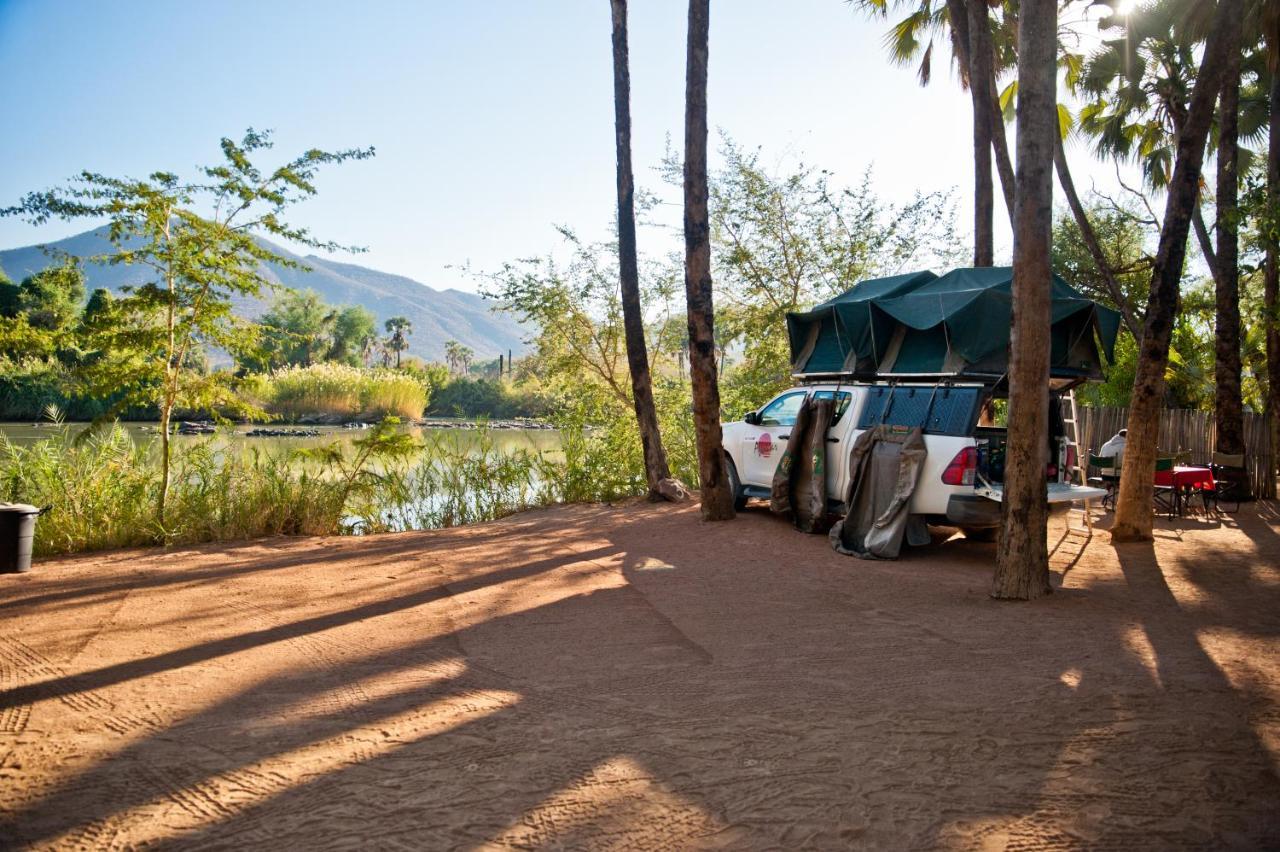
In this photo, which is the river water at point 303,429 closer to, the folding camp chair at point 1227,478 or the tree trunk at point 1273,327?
the folding camp chair at point 1227,478

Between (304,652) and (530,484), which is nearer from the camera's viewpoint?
(304,652)

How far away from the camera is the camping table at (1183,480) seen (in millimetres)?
12062

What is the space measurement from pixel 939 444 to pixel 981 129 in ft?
25.8

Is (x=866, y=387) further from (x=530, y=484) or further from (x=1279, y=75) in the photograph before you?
(x=1279, y=75)

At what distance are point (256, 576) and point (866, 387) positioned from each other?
6.15 m

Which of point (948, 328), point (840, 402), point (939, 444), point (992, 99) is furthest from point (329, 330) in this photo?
point (939, 444)

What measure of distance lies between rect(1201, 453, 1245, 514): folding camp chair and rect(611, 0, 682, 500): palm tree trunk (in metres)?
8.01

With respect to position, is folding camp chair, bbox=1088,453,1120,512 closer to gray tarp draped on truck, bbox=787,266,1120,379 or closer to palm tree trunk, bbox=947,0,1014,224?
gray tarp draped on truck, bbox=787,266,1120,379

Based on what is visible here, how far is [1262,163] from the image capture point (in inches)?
870

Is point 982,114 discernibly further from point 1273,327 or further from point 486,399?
point 486,399

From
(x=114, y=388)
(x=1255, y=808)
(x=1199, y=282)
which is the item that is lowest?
(x=1255, y=808)

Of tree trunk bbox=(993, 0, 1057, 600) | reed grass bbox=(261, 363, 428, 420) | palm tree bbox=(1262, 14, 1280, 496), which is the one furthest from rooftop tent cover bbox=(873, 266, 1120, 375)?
reed grass bbox=(261, 363, 428, 420)

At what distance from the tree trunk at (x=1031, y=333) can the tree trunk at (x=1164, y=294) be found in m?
3.45

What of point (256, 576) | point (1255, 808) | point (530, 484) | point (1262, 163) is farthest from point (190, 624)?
point (1262, 163)
